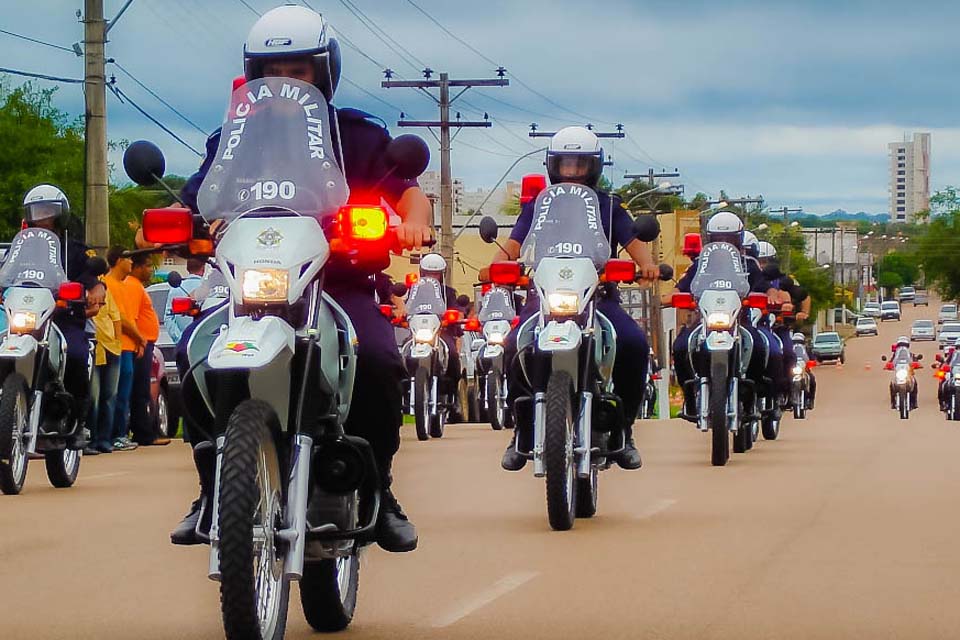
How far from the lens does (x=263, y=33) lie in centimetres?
667

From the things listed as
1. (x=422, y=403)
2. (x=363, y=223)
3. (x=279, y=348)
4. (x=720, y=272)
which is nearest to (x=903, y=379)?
(x=422, y=403)

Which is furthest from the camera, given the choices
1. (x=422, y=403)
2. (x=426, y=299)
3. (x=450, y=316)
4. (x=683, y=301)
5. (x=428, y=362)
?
(x=450, y=316)

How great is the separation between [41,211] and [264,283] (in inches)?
343

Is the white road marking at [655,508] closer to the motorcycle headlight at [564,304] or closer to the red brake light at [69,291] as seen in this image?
the motorcycle headlight at [564,304]

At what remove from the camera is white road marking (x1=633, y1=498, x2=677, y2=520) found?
11734 millimetres

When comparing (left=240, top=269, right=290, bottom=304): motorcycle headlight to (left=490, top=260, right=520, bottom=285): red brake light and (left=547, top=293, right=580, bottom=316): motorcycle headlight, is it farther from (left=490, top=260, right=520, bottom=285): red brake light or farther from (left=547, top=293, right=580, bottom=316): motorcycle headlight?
(left=547, top=293, right=580, bottom=316): motorcycle headlight

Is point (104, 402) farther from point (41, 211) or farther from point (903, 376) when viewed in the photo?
point (903, 376)

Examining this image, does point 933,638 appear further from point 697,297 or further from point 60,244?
point 697,297

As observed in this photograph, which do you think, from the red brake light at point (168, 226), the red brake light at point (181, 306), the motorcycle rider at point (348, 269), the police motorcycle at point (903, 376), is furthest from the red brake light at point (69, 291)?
the police motorcycle at point (903, 376)

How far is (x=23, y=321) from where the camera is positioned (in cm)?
1377

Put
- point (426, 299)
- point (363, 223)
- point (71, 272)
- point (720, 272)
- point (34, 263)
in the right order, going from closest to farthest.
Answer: point (363, 223)
point (34, 263)
point (71, 272)
point (720, 272)
point (426, 299)

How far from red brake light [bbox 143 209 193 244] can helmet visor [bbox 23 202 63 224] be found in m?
8.19

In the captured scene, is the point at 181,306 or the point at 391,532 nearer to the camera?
the point at 391,532

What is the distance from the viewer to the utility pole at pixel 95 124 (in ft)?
88.4
